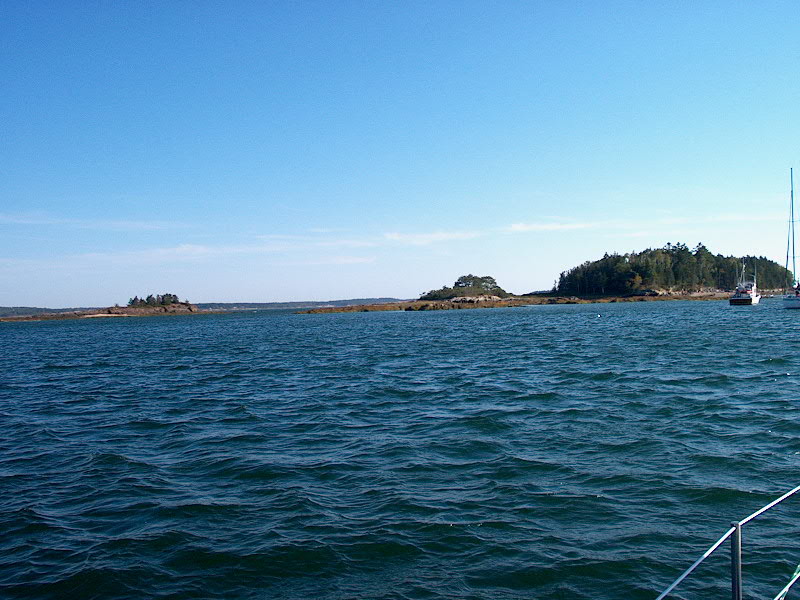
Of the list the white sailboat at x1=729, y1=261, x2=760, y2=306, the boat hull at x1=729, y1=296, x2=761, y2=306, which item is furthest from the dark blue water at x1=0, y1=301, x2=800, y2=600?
the white sailboat at x1=729, y1=261, x2=760, y2=306

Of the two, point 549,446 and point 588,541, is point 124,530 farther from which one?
point 549,446

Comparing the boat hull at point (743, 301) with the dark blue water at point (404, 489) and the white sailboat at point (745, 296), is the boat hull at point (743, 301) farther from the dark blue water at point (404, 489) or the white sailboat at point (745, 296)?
the dark blue water at point (404, 489)

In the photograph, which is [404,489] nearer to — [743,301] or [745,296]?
[743,301]

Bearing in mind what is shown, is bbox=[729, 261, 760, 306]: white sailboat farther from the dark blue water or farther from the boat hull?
the dark blue water

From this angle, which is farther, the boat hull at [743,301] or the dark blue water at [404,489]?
the boat hull at [743,301]

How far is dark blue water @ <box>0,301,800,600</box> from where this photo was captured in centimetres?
942

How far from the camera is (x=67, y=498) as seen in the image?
44.2ft

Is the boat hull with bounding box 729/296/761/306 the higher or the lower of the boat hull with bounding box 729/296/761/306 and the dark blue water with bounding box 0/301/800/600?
the higher

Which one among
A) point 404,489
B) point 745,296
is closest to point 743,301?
point 745,296

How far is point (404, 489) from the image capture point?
1329 cm

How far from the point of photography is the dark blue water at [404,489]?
9422 mm

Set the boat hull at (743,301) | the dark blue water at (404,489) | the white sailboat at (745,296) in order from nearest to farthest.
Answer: the dark blue water at (404,489) < the boat hull at (743,301) < the white sailboat at (745,296)

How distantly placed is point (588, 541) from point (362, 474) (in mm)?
5864

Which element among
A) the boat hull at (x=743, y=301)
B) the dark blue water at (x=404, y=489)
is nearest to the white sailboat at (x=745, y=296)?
the boat hull at (x=743, y=301)
